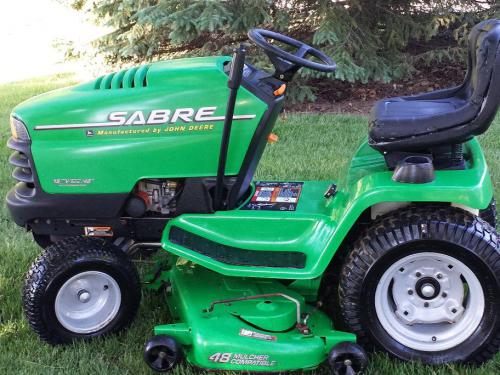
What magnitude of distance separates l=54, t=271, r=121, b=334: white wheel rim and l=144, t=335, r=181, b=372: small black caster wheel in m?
0.35

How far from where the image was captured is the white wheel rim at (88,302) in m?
2.78

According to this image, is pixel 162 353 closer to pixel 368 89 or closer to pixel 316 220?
pixel 316 220

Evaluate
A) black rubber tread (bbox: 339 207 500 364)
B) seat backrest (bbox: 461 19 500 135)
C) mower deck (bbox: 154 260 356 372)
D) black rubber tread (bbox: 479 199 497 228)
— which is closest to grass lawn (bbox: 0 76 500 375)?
black rubber tread (bbox: 339 207 500 364)

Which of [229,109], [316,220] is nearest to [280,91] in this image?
[229,109]

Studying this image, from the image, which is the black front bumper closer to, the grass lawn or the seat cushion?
the grass lawn

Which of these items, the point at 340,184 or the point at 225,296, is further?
the point at 340,184

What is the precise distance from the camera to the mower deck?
251 centimetres

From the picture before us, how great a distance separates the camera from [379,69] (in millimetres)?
7098

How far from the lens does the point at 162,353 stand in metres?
2.54

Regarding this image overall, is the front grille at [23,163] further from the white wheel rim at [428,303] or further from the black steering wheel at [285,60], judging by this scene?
the white wheel rim at [428,303]

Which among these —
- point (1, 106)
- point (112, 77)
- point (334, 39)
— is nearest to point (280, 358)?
point (112, 77)

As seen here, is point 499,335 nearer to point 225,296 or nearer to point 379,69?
point 225,296

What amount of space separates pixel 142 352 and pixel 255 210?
0.79 metres

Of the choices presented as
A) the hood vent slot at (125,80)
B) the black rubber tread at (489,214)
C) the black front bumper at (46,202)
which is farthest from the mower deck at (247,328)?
the black rubber tread at (489,214)
